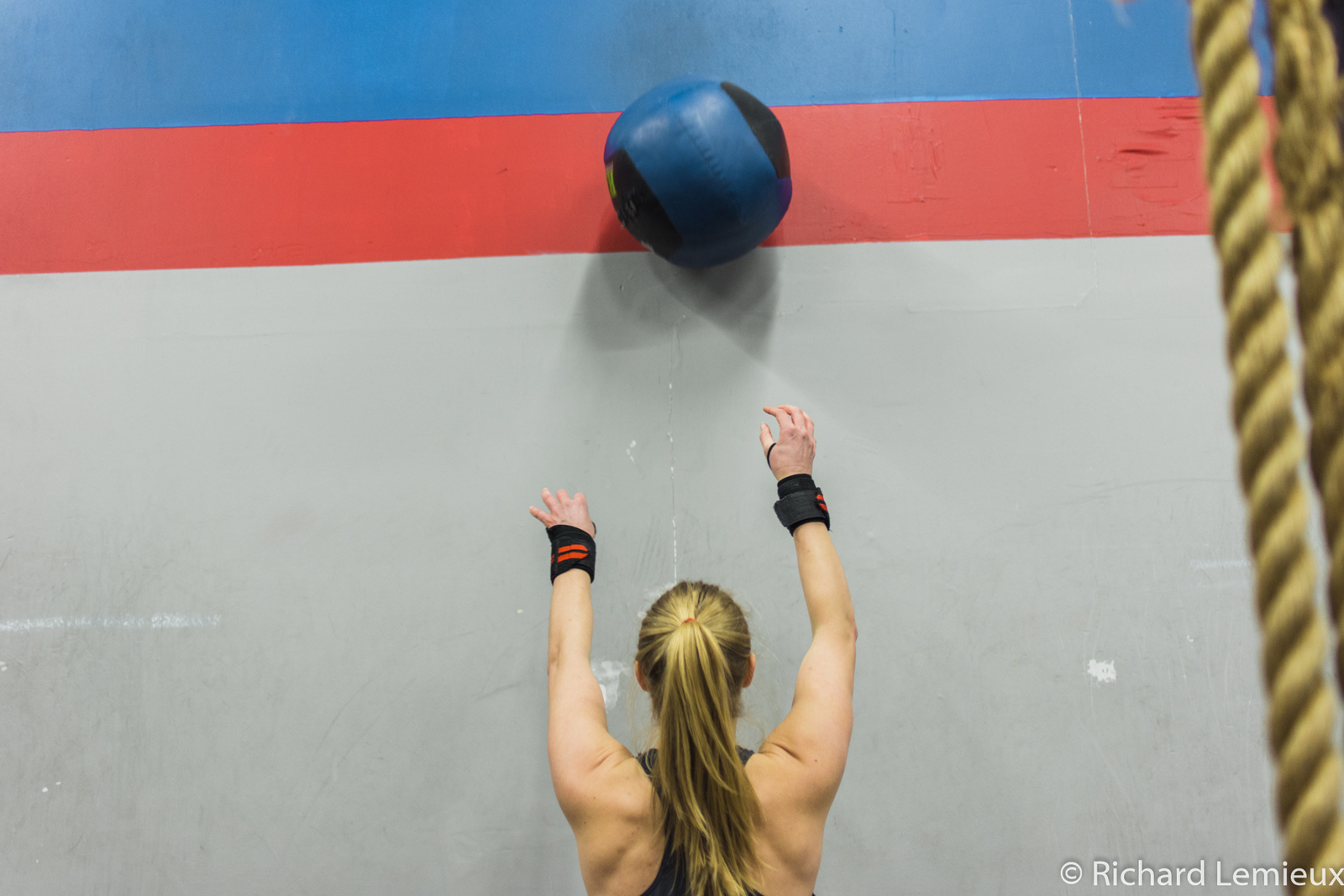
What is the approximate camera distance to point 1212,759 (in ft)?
5.76

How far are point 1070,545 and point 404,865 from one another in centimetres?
172

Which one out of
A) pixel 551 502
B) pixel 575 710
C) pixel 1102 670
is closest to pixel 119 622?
pixel 551 502

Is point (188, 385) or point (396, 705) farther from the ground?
point (188, 385)

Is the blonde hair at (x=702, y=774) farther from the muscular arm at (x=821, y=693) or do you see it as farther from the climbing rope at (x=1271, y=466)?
the climbing rope at (x=1271, y=466)

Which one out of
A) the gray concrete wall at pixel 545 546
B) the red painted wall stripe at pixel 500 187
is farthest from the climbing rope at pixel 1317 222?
the red painted wall stripe at pixel 500 187

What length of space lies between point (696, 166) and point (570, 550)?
32.0 inches

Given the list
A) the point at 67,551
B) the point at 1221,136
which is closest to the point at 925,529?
the point at 1221,136

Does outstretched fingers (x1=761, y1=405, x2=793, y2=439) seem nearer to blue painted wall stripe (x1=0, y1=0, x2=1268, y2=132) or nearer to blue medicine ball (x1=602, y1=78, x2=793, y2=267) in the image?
blue medicine ball (x1=602, y1=78, x2=793, y2=267)

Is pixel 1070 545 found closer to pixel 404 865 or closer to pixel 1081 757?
pixel 1081 757

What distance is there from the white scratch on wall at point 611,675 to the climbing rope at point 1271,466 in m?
1.53

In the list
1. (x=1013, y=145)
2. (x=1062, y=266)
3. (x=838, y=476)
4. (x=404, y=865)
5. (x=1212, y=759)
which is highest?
(x=1013, y=145)

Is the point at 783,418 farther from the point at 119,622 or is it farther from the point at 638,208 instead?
the point at 119,622

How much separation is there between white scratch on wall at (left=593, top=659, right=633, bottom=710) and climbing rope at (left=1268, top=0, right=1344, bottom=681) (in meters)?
1.54

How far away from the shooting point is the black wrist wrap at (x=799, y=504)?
4.33 ft
